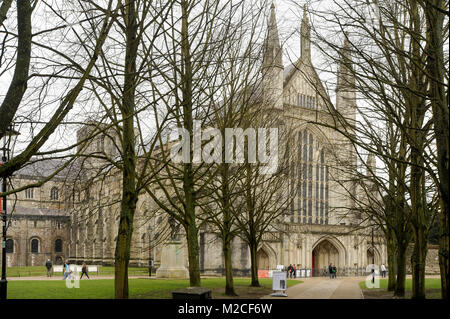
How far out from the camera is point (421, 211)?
43.1 feet

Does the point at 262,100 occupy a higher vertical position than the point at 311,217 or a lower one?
higher

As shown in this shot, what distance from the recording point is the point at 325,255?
53750mm

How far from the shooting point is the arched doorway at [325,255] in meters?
52.5

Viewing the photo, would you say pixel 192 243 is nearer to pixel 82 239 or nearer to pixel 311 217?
pixel 311 217

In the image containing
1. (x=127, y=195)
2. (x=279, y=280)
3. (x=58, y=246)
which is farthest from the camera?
(x=58, y=246)

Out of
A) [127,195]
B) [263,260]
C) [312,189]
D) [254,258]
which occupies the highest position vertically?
[312,189]

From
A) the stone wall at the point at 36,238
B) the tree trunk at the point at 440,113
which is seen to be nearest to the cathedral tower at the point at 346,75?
the tree trunk at the point at 440,113

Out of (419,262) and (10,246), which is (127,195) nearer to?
(419,262)

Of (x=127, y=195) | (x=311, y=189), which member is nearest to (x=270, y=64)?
(x=127, y=195)

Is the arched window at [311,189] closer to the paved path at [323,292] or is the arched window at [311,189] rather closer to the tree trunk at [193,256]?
the paved path at [323,292]

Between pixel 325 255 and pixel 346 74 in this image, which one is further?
pixel 325 255
